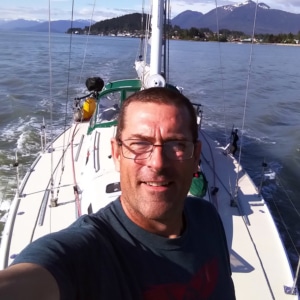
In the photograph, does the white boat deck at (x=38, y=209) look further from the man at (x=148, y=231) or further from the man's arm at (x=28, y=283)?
the man's arm at (x=28, y=283)

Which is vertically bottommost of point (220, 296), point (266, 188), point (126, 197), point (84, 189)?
point (266, 188)

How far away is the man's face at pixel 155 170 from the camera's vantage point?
1.41 meters

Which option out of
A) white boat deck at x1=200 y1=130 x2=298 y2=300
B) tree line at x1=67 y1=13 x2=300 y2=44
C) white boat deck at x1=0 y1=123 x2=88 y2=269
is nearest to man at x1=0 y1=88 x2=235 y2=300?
white boat deck at x1=200 y1=130 x2=298 y2=300

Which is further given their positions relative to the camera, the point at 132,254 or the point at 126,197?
the point at 126,197

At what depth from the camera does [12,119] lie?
44.1 feet

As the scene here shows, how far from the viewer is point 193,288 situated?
4.71 feet

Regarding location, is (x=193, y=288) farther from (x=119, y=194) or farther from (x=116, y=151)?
(x=119, y=194)

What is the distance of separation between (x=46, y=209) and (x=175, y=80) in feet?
61.0

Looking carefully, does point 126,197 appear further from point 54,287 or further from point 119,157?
point 54,287

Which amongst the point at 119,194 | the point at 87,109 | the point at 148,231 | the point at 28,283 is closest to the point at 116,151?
the point at 148,231

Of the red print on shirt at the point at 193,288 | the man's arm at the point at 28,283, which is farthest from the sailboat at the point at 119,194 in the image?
the man's arm at the point at 28,283

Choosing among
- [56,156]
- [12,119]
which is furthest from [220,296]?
[12,119]

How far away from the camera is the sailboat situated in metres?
4.27

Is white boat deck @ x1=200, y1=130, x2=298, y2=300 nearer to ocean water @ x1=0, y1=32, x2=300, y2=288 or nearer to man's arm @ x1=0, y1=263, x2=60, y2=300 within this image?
ocean water @ x1=0, y1=32, x2=300, y2=288
